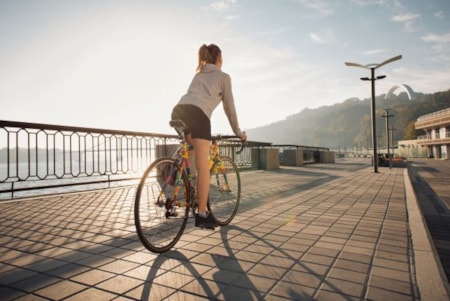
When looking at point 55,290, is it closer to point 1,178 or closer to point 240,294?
point 240,294

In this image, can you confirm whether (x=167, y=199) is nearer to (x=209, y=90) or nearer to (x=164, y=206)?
(x=164, y=206)

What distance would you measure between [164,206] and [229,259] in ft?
2.88

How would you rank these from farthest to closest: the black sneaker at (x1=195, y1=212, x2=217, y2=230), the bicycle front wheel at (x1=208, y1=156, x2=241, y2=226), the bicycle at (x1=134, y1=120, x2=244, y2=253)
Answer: the bicycle front wheel at (x1=208, y1=156, x2=241, y2=226), the black sneaker at (x1=195, y1=212, x2=217, y2=230), the bicycle at (x1=134, y1=120, x2=244, y2=253)

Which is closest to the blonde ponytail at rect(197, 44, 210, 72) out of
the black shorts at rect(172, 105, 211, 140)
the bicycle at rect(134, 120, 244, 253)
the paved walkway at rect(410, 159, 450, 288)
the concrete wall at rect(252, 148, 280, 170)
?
the black shorts at rect(172, 105, 211, 140)

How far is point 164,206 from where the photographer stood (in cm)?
303

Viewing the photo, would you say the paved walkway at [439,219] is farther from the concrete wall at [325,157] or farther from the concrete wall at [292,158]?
the concrete wall at [325,157]

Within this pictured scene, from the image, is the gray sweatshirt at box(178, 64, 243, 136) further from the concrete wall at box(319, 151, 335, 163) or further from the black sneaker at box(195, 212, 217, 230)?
the concrete wall at box(319, 151, 335, 163)

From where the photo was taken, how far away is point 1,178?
5793 millimetres

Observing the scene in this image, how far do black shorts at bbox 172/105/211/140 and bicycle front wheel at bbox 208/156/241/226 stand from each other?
2.51 ft

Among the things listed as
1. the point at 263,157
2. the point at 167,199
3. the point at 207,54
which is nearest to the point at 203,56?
the point at 207,54

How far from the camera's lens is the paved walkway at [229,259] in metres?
2.04

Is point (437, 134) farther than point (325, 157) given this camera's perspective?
Yes

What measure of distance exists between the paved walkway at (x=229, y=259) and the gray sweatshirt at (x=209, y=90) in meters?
1.54

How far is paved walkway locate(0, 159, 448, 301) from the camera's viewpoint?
6.69 ft
